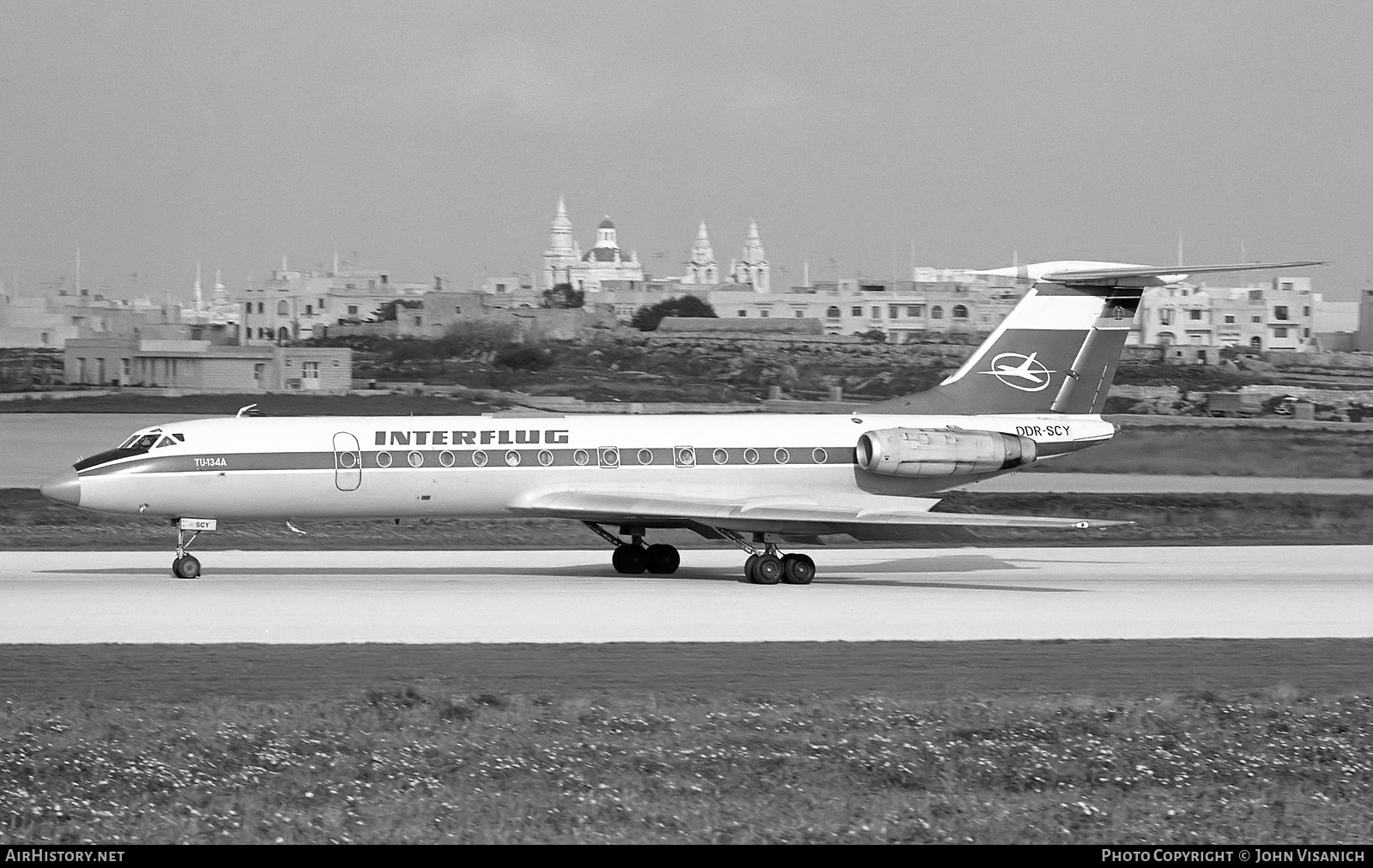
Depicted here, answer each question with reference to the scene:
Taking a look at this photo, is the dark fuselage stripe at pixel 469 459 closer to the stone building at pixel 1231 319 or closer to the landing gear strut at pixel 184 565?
the landing gear strut at pixel 184 565

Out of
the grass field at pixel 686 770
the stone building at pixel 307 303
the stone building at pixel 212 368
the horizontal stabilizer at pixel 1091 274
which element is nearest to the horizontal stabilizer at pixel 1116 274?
the horizontal stabilizer at pixel 1091 274

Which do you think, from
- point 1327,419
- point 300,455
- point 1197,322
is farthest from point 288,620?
point 1197,322

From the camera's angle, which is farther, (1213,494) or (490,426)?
(1213,494)

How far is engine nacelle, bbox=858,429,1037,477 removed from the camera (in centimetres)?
2722

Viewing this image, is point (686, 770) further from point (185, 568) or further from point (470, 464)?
point (185, 568)

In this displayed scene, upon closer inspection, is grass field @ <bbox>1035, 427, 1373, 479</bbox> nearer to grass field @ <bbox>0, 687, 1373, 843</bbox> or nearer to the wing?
the wing

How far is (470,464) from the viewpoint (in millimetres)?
26328

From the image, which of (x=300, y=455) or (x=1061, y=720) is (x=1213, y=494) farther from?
(x=1061, y=720)

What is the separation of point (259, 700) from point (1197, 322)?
466 ft

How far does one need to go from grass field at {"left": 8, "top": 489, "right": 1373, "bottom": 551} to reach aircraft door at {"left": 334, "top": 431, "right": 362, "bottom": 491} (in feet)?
14.8

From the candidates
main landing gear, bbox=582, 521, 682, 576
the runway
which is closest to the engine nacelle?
the runway

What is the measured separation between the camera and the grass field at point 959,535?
3331 centimetres

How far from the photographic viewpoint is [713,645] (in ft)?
61.3
